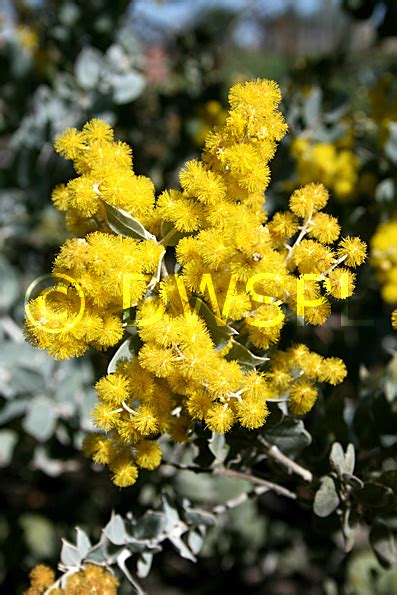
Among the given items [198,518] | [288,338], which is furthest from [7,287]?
[198,518]

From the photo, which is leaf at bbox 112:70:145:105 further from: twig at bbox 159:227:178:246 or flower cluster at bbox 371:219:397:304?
twig at bbox 159:227:178:246

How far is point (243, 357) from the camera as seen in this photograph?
850mm

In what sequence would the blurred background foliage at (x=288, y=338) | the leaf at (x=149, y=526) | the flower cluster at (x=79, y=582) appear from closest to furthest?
the flower cluster at (x=79, y=582) → the leaf at (x=149, y=526) → the blurred background foliage at (x=288, y=338)

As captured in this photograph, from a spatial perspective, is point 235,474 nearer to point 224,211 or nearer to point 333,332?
point 224,211

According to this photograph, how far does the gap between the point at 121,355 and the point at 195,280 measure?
134 millimetres

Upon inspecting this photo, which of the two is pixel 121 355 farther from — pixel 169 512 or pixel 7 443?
pixel 7 443

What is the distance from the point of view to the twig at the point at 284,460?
0.96m

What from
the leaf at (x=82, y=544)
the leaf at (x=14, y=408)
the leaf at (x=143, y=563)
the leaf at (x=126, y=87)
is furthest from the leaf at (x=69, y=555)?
the leaf at (x=126, y=87)

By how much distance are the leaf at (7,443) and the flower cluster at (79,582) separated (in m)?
0.77

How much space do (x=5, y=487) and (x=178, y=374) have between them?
1.89 metres

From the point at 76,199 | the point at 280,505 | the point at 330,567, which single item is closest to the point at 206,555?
the point at 330,567

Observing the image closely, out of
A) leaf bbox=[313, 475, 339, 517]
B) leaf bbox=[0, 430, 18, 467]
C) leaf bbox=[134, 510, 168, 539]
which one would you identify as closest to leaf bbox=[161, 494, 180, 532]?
leaf bbox=[134, 510, 168, 539]

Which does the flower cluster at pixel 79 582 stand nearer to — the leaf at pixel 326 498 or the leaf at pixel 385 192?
the leaf at pixel 326 498

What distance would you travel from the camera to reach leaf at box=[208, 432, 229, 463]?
0.92 m
